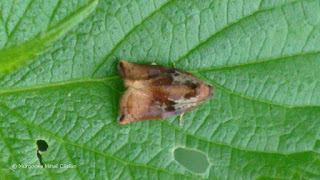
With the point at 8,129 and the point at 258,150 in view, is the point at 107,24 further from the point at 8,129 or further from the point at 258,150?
the point at 258,150

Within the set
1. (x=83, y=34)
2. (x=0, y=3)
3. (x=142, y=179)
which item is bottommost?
(x=142, y=179)

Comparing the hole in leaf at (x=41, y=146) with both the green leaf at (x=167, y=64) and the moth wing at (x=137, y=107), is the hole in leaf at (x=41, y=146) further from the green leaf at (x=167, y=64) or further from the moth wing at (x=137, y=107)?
the moth wing at (x=137, y=107)

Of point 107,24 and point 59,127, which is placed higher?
point 107,24

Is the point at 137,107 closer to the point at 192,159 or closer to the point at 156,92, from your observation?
the point at 156,92

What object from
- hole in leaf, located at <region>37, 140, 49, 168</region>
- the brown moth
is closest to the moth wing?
the brown moth

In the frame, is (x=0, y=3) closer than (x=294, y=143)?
Yes

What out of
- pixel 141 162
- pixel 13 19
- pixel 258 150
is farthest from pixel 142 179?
pixel 13 19

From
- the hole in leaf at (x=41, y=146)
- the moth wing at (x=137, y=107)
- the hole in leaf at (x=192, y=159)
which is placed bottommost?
the hole in leaf at (x=192, y=159)

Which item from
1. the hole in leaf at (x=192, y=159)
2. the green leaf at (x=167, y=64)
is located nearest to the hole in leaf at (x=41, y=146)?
the green leaf at (x=167, y=64)
